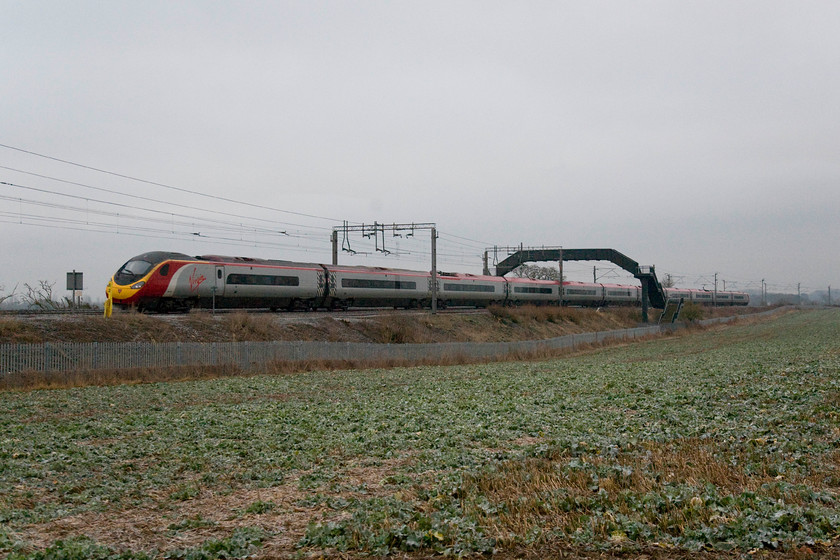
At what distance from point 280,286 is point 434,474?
39162 millimetres

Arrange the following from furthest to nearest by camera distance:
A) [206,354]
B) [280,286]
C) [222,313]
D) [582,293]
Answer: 1. [582,293]
2. [280,286]
3. [222,313]
4. [206,354]

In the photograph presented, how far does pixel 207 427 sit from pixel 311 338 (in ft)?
86.1

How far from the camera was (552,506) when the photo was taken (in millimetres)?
8922

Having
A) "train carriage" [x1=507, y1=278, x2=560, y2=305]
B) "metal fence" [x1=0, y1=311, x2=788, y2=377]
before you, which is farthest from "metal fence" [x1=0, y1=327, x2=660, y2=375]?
"train carriage" [x1=507, y1=278, x2=560, y2=305]

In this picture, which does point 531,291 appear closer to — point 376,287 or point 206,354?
point 376,287

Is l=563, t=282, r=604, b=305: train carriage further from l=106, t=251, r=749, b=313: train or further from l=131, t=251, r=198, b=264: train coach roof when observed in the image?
l=131, t=251, r=198, b=264: train coach roof

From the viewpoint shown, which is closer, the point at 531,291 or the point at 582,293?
the point at 531,291

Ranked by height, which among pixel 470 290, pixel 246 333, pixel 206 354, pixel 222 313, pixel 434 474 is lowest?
pixel 434 474

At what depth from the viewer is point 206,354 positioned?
32188mm

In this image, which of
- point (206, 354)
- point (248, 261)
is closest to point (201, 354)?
point (206, 354)

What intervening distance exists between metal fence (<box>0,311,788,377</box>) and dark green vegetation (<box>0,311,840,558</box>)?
23.0 feet

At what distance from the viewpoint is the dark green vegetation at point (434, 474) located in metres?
7.87

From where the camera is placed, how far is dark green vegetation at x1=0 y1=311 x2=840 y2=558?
25.8ft

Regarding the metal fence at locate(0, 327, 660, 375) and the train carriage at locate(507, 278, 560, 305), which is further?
the train carriage at locate(507, 278, 560, 305)
